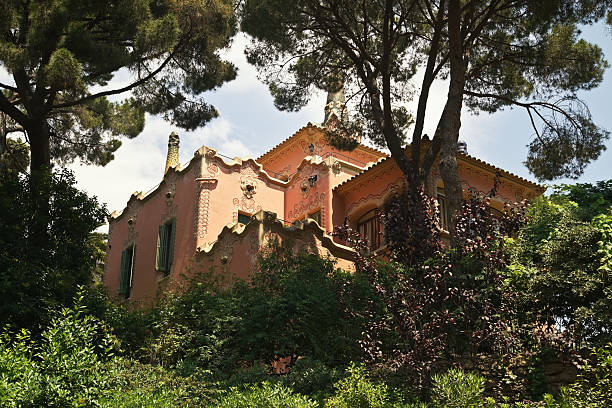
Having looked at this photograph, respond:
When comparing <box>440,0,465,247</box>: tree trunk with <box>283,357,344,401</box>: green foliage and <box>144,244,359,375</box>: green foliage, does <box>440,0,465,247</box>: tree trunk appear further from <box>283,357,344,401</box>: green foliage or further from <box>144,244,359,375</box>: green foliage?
<box>283,357,344,401</box>: green foliage

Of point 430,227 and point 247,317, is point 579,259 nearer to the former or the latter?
point 430,227

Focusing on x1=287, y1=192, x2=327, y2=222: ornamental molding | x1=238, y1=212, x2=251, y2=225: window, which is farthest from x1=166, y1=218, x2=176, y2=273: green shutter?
x1=287, y1=192, x2=327, y2=222: ornamental molding

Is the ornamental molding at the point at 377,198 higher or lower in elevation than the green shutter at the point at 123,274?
higher

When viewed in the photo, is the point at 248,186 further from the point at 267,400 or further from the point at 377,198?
the point at 267,400

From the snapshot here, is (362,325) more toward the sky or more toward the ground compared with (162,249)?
more toward the ground

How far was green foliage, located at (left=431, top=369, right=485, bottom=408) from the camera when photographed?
23.8 ft

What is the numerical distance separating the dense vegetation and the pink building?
8.62 ft

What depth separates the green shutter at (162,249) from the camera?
16.7 metres

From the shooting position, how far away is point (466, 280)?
9109mm

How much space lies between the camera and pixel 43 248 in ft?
35.6

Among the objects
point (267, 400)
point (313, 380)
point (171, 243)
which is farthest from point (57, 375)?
point (171, 243)

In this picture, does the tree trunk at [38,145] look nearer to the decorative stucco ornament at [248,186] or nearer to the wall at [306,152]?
the decorative stucco ornament at [248,186]

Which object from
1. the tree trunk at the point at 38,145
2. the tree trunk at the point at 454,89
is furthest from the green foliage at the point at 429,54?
the tree trunk at the point at 38,145

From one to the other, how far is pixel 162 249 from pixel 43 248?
6.19m
